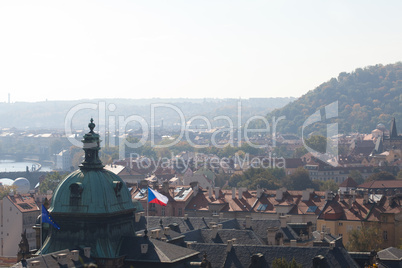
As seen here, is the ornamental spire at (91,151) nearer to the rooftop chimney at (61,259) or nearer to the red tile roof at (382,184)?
the rooftop chimney at (61,259)

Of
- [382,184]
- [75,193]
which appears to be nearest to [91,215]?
[75,193]

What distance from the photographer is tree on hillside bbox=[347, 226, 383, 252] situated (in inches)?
3120

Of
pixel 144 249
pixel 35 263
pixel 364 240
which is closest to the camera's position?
pixel 35 263

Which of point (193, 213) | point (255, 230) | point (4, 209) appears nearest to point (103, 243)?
Result: point (255, 230)

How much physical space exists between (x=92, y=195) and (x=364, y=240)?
1517 inches

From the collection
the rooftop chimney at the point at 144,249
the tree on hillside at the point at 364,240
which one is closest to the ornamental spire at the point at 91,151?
the rooftop chimney at the point at 144,249

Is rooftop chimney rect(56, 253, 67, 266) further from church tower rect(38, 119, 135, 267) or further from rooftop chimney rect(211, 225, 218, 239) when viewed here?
rooftop chimney rect(211, 225, 218, 239)

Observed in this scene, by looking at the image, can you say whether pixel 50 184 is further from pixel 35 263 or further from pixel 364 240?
pixel 35 263

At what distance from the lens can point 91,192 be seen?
48.7 metres

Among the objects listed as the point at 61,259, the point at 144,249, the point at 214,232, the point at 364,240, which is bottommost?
the point at 364,240

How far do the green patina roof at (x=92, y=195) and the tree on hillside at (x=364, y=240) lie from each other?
115 ft

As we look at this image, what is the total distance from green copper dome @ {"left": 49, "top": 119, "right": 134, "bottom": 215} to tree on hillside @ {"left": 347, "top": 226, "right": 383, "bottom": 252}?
3485cm

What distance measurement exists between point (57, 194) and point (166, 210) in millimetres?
52912

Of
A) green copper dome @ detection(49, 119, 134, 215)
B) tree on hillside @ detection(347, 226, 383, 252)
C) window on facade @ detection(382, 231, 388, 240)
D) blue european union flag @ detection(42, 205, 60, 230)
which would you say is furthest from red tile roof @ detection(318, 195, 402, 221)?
blue european union flag @ detection(42, 205, 60, 230)
